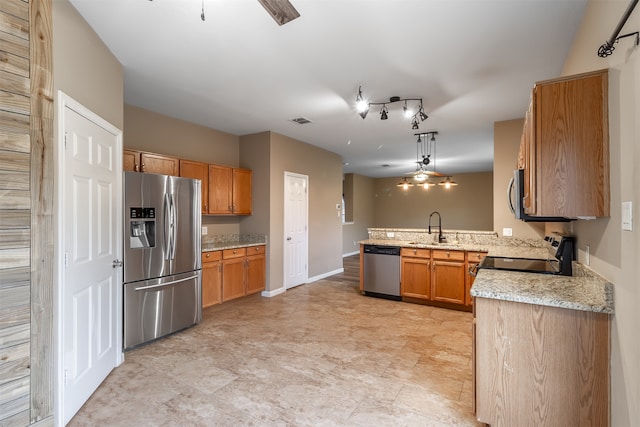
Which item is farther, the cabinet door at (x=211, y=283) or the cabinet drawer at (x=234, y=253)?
the cabinet drawer at (x=234, y=253)

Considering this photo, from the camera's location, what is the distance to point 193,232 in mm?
3686

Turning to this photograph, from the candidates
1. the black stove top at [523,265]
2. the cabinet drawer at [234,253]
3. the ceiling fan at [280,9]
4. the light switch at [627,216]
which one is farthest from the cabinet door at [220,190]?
the light switch at [627,216]

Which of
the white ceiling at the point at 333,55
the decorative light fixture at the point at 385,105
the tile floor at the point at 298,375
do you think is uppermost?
the white ceiling at the point at 333,55

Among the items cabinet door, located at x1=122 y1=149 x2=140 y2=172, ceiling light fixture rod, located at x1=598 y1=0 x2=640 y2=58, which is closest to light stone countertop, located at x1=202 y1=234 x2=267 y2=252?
cabinet door, located at x1=122 y1=149 x2=140 y2=172

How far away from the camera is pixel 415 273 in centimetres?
468

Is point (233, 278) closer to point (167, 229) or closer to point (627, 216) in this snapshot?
point (167, 229)

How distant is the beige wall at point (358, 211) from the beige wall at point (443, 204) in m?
0.43

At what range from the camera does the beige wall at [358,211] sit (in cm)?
1001

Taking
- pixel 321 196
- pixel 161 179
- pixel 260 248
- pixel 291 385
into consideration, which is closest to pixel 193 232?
pixel 161 179

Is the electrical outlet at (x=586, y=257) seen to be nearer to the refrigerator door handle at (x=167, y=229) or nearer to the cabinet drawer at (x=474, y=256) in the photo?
the cabinet drawer at (x=474, y=256)

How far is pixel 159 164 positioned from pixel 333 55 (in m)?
2.55

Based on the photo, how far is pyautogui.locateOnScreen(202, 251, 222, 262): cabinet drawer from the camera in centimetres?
411

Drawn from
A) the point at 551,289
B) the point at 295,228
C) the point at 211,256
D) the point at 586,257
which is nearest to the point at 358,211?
the point at 295,228

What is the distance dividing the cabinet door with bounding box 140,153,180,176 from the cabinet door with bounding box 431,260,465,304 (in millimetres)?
3854
